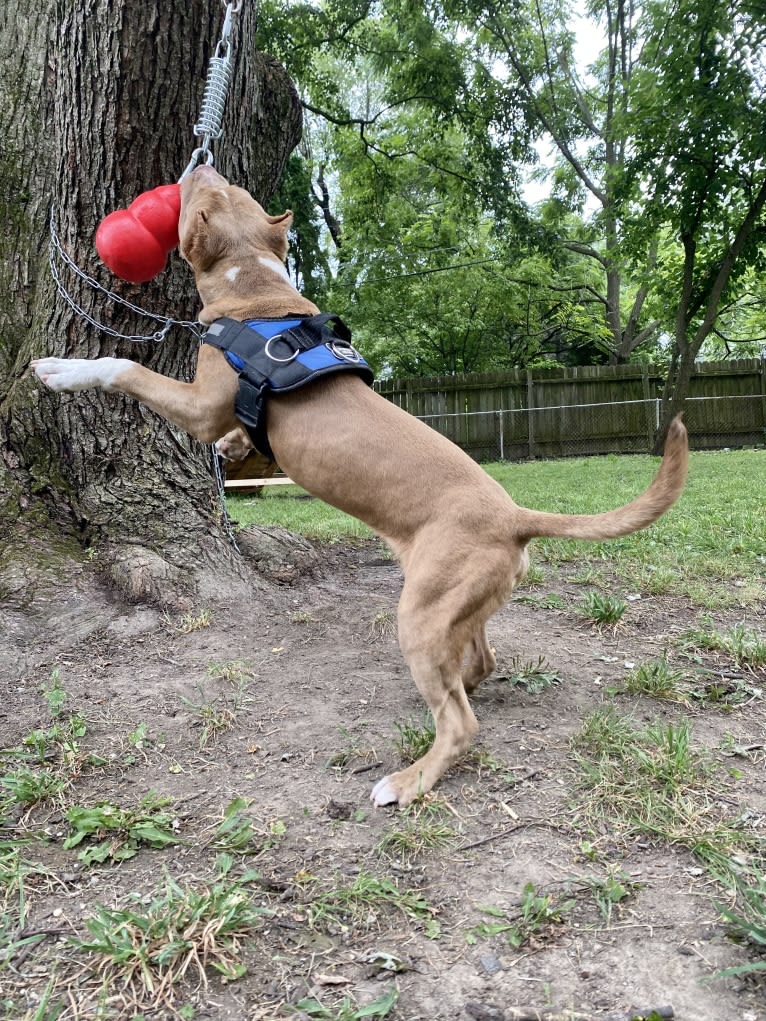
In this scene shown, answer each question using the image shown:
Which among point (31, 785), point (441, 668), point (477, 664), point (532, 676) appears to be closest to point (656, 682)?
point (532, 676)

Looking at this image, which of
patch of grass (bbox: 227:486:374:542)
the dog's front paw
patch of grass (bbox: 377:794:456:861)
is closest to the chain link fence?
patch of grass (bbox: 227:486:374:542)

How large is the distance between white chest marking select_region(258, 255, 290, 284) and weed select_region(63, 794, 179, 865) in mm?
2460

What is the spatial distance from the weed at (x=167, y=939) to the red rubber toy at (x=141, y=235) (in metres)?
2.66

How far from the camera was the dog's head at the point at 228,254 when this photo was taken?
341cm

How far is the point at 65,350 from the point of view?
4.18m

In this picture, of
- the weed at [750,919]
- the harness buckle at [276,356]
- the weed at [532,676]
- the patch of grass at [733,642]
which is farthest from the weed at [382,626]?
the weed at [750,919]

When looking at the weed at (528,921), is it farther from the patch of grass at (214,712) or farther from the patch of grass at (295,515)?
the patch of grass at (295,515)

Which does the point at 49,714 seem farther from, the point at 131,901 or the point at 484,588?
the point at 484,588

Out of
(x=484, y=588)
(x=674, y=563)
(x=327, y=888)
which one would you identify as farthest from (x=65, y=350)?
(x=674, y=563)

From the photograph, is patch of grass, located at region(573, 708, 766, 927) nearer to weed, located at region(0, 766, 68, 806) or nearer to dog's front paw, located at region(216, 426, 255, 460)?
weed, located at region(0, 766, 68, 806)

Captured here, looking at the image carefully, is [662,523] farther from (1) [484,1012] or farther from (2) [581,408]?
(2) [581,408]

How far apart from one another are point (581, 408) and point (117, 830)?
1857 cm

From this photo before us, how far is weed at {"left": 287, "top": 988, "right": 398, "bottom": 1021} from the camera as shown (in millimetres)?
1681

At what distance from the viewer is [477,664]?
3.33 metres
